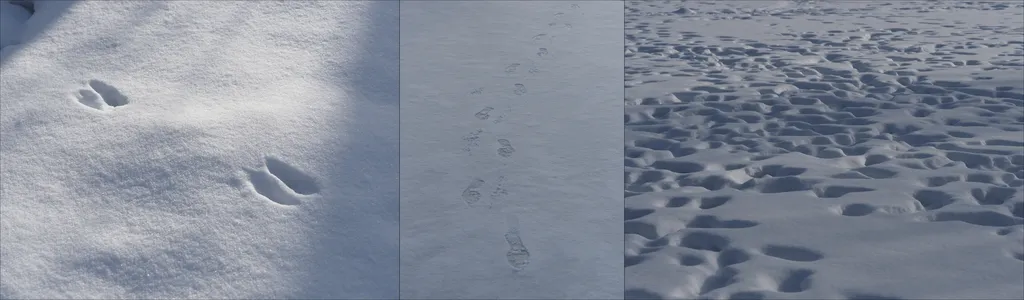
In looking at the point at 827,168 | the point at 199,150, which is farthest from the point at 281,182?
the point at 827,168

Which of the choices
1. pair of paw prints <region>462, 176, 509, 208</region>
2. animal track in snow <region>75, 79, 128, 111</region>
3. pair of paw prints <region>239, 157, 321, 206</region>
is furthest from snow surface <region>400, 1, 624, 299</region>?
animal track in snow <region>75, 79, 128, 111</region>

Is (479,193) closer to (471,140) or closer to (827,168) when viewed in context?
(471,140)

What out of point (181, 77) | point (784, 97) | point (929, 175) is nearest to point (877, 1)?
point (784, 97)

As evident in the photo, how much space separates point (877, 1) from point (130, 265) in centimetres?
837

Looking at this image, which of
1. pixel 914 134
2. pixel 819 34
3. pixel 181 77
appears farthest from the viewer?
pixel 819 34

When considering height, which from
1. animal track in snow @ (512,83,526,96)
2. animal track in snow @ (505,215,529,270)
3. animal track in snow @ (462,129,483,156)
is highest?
animal track in snow @ (505,215,529,270)

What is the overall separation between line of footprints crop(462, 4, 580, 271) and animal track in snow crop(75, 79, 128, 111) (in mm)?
1380

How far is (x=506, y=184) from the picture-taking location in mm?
3133

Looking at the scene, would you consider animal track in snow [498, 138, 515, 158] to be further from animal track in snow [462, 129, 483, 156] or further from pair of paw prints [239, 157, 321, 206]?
pair of paw prints [239, 157, 321, 206]

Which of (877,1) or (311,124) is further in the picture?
(877,1)

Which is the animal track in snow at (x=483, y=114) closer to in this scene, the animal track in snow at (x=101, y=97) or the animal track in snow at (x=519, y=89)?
the animal track in snow at (x=519, y=89)

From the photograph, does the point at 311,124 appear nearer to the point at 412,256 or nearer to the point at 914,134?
the point at 412,256

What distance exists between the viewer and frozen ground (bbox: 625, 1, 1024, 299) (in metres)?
2.62

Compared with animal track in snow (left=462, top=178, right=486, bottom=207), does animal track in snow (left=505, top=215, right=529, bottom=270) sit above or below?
above
